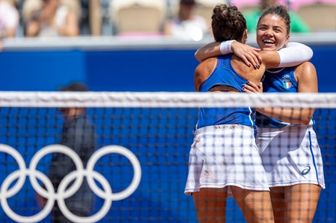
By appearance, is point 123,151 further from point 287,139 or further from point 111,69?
point 111,69

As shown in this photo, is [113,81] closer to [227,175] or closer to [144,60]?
[144,60]

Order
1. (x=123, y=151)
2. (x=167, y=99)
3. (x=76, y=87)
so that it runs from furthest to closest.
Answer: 1. (x=76, y=87)
2. (x=123, y=151)
3. (x=167, y=99)

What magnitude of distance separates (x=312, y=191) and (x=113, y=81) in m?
3.03

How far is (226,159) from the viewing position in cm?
645

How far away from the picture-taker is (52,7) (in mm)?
10492

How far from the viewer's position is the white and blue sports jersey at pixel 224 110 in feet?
21.1

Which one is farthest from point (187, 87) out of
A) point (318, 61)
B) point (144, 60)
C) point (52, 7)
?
point (52, 7)

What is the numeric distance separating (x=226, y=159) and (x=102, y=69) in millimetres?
2857

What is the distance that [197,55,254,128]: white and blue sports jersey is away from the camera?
644 cm

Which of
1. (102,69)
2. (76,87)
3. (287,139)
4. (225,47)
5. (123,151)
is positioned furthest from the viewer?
(102,69)

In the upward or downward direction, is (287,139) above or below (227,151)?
above

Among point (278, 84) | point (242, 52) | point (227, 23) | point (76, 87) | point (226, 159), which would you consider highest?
point (227, 23)

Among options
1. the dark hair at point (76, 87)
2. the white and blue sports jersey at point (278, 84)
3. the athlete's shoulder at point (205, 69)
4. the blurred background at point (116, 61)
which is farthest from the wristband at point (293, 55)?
the dark hair at point (76, 87)

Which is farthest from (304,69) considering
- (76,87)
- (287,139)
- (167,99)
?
(76,87)
